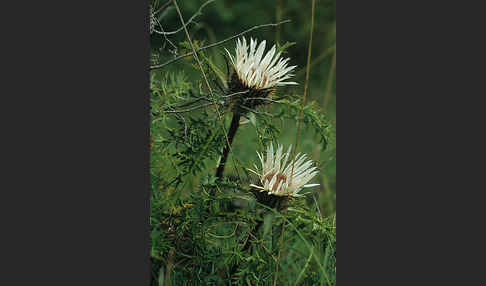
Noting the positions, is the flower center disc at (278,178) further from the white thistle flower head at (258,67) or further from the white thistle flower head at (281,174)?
the white thistle flower head at (258,67)

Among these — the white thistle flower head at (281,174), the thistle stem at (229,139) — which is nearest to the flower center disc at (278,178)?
the white thistle flower head at (281,174)

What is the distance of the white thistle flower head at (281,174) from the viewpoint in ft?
3.44

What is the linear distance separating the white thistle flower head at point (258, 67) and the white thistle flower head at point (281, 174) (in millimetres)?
138

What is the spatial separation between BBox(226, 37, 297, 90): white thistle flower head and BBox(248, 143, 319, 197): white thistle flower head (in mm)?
138

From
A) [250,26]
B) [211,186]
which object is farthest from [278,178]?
[250,26]

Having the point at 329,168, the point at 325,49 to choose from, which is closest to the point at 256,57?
the point at 325,49

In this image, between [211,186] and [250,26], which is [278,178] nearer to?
[211,186]

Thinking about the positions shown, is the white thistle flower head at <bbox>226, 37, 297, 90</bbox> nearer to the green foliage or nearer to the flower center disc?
the green foliage

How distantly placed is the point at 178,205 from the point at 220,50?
0.35 m

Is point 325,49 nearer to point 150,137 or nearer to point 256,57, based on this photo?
point 256,57

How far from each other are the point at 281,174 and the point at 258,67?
0.23m

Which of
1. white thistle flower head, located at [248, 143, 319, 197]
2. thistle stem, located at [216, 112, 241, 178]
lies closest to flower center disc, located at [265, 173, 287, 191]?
white thistle flower head, located at [248, 143, 319, 197]

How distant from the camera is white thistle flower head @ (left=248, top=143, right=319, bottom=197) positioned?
1.05 meters

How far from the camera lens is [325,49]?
5.44 feet
